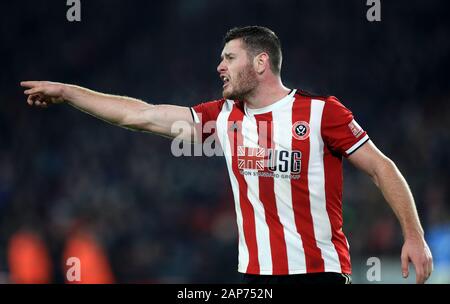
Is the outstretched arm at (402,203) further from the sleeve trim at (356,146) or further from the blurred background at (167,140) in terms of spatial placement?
the blurred background at (167,140)

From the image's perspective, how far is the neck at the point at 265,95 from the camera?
4570 millimetres

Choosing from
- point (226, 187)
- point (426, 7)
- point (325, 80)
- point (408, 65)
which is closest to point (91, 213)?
point (226, 187)

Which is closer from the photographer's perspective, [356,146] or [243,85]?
[356,146]

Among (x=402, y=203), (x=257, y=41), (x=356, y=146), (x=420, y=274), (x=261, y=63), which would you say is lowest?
(x=420, y=274)

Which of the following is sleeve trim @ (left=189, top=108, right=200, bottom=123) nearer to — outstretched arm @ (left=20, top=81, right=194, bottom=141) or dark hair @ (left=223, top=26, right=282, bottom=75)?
outstretched arm @ (left=20, top=81, right=194, bottom=141)

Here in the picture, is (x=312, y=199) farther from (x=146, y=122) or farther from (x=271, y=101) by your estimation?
(x=146, y=122)

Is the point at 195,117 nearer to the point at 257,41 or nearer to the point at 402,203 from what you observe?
the point at 257,41

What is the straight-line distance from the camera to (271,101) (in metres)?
4.56

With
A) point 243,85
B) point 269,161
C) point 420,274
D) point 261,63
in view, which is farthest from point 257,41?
point 420,274

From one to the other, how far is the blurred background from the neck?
4.60m

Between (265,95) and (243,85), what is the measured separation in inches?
5.2

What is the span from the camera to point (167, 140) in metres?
12.7

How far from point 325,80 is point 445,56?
6.40 ft

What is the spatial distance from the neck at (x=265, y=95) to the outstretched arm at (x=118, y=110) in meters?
0.34
